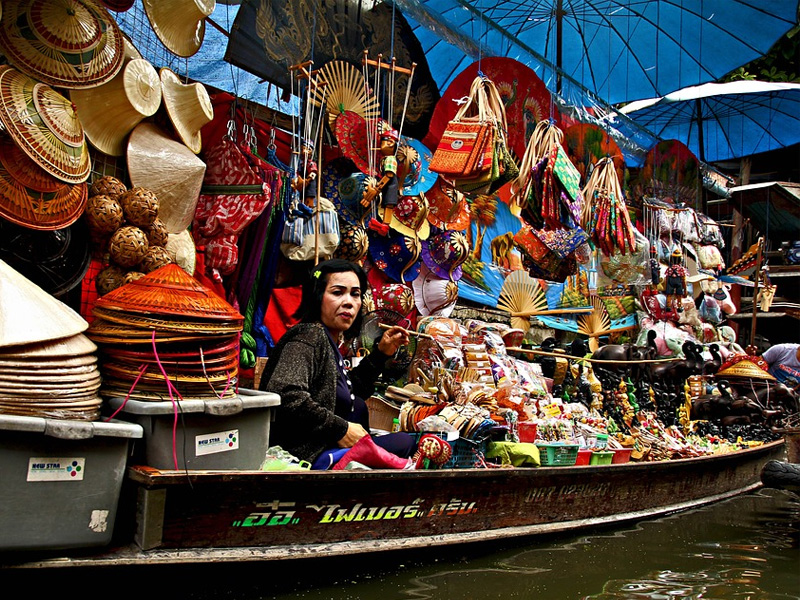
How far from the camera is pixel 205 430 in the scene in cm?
244

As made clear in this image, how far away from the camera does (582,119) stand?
832 cm

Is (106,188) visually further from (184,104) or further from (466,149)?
(466,149)

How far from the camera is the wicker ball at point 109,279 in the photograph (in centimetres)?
335

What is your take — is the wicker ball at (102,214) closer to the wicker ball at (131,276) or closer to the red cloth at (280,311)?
the wicker ball at (131,276)

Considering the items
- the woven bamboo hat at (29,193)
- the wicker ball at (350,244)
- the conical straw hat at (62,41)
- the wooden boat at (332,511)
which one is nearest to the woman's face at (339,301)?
the wooden boat at (332,511)

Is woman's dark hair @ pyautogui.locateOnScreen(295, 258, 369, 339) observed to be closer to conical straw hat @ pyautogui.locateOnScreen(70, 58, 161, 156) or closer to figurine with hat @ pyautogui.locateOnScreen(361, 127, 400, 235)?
conical straw hat @ pyautogui.locateOnScreen(70, 58, 161, 156)

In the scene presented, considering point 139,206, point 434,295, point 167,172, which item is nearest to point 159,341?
point 139,206

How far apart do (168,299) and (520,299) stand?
16.7ft

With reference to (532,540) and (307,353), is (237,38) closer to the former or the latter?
(307,353)

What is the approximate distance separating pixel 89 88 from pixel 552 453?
323 cm

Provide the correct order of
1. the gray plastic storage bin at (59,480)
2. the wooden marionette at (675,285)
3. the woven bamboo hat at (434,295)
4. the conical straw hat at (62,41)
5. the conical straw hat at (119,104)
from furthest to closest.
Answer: the wooden marionette at (675,285), the woven bamboo hat at (434,295), the conical straw hat at (119,104), the conical straw hat at (62,41), the gray plastic storage bin at (59,480)

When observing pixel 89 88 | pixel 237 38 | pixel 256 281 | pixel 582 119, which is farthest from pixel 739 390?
pixel 89 88

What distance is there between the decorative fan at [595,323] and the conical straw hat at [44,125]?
21.3ft

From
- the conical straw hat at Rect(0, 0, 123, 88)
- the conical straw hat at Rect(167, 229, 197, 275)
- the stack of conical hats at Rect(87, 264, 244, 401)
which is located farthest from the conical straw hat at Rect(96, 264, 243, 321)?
the conical straw hat at Rect(0, 0, 123, 88)
